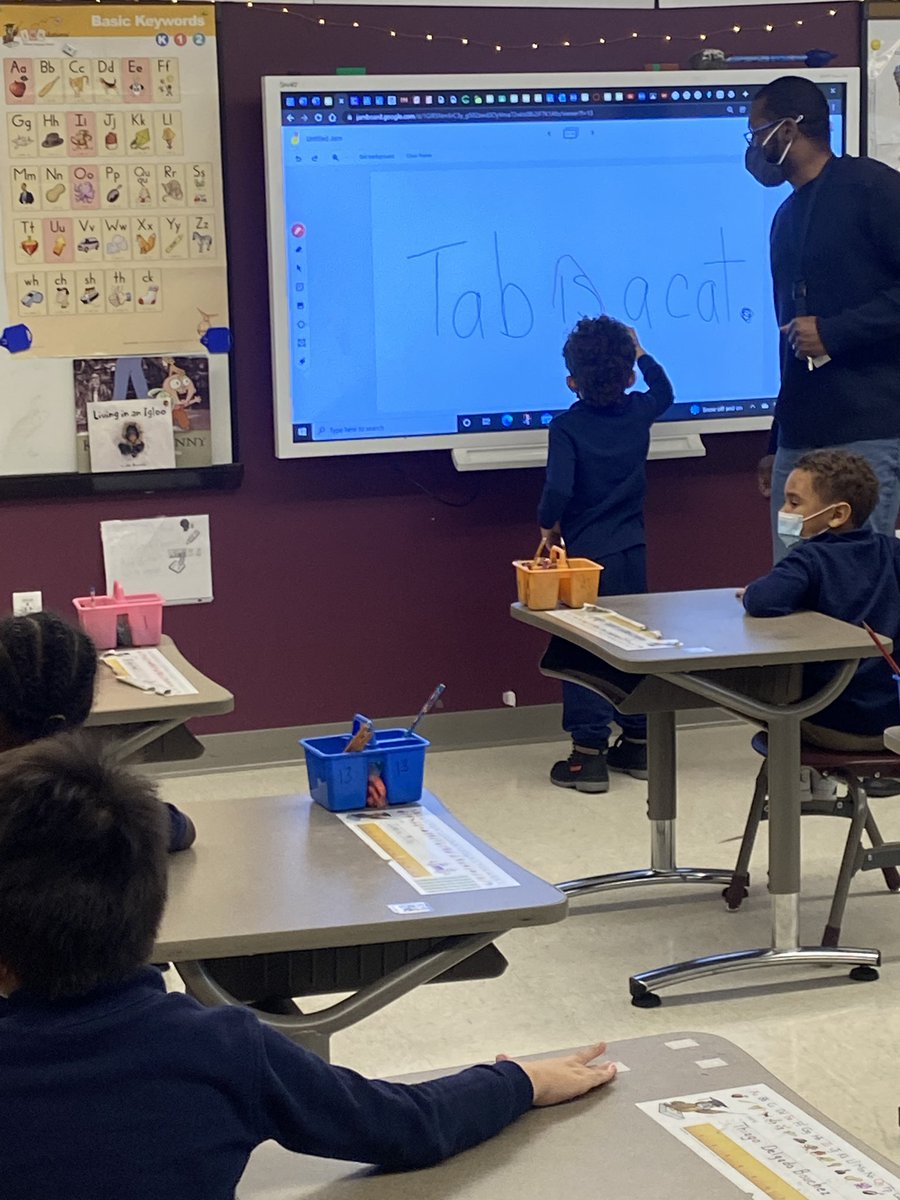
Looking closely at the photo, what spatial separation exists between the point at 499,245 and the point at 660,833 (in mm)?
2071

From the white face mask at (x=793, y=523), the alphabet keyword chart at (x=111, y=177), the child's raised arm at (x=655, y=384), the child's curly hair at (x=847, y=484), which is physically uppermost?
the alphabet keyword chart at (x=111, y=177)

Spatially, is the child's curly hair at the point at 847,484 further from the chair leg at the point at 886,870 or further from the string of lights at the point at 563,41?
the string of lights at the point at 563,41

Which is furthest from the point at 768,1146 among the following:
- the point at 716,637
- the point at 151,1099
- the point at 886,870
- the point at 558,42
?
the point at 558,42

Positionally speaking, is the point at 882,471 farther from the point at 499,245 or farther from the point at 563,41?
the point at 563,41

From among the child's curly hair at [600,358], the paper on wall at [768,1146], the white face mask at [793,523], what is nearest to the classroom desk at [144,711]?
the white face mask at [793,523]

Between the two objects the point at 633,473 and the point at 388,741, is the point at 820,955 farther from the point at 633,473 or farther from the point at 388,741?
the point at 633,473

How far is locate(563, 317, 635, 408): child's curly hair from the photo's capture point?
4906 millimetres

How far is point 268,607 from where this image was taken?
17.3 feet

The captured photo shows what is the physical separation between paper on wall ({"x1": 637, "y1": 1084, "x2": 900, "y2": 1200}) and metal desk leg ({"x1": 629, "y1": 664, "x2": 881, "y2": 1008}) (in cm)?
190

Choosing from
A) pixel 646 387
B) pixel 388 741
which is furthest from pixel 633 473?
pixel 388 741

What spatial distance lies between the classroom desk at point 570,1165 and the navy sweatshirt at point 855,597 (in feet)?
7.05

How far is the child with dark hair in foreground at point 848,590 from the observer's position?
11.8ft

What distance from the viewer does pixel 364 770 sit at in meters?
2.29

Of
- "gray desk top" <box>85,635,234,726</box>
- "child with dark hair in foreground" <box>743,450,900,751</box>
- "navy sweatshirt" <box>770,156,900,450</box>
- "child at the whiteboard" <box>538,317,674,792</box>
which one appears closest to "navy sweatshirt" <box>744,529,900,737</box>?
"child with dark hair in foreground" <box>743,450,900,751</box>
